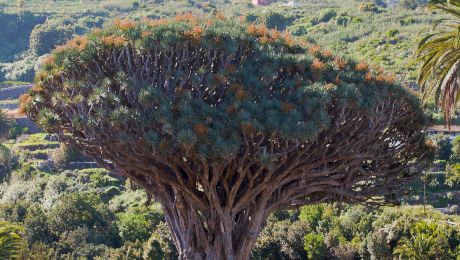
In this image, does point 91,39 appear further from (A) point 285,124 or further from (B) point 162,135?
(A) point 285,124

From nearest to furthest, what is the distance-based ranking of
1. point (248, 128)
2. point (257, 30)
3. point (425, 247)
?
point (248, 128), point (257, 30), point (425, 247)

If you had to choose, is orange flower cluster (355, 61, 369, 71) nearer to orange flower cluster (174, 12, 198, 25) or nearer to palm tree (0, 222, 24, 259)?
orange flower cluster (174, 12, 198, 25)

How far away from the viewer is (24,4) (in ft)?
335

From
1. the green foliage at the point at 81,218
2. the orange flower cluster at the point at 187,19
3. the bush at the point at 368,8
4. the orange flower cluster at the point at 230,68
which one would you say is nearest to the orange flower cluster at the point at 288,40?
the orange flower cluster at the point at 230,68

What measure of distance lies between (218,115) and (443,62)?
846 cm

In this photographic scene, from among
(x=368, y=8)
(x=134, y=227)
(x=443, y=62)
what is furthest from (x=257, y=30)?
(x=368, y=8)

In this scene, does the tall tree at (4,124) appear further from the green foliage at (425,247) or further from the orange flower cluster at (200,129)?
the orange flower cluster at (200,129)

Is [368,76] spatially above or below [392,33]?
above

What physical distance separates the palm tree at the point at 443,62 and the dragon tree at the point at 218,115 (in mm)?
3804

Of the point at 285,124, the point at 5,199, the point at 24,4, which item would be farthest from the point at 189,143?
the point at 24,4

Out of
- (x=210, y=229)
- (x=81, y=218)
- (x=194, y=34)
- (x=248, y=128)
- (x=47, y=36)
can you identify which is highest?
(x=194, y=34)

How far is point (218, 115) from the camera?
13.6 m

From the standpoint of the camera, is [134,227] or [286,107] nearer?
[286,107]

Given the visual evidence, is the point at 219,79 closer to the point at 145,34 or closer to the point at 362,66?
the point at 145,34
